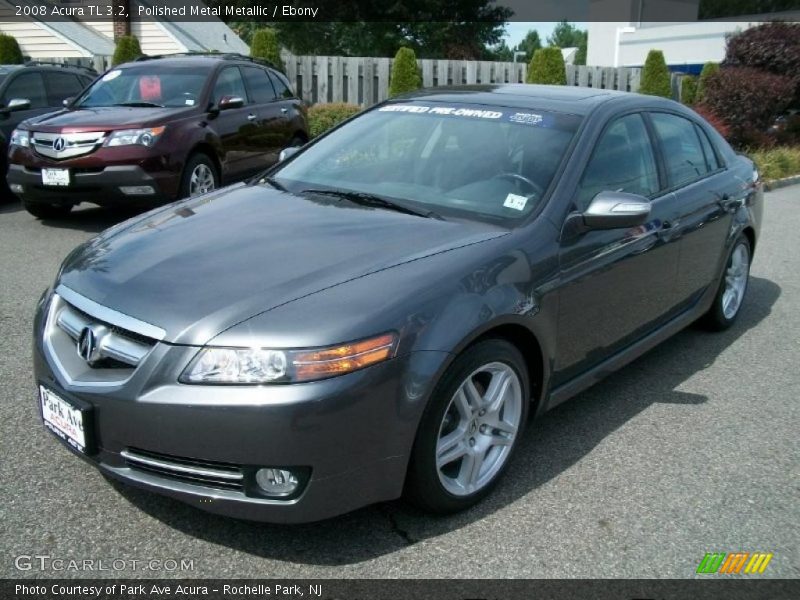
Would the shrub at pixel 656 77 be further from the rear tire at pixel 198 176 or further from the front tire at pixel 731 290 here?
the front tire at pixel 731 290

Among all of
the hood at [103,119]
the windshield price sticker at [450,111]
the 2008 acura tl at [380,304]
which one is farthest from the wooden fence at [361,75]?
the 2008 acura tl at [380,304]

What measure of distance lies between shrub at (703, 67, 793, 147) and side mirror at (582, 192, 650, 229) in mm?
13629

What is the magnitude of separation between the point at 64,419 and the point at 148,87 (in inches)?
264

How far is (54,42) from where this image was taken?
28.8m

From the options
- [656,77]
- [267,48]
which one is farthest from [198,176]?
[656,77]

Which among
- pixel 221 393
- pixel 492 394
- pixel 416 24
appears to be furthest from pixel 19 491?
pixel 416 24

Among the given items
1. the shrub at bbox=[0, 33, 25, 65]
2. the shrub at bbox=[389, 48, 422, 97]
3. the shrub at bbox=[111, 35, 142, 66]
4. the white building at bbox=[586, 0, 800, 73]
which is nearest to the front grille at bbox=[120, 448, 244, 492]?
the shrub at bbox=[389, 48, 422, 97]

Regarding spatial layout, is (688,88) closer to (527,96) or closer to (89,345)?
(527,96)

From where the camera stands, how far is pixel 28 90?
10250mm

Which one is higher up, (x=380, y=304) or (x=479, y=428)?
(x=380, y=304)

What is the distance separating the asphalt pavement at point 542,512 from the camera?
2912mm

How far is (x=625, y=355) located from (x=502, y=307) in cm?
133

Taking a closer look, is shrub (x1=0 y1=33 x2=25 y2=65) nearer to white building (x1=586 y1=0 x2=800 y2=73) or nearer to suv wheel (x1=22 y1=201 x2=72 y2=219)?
suv wheel (x1=22 y1=201 x2=72 y2=219)

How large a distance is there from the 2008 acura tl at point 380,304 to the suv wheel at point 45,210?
15.9 ft
